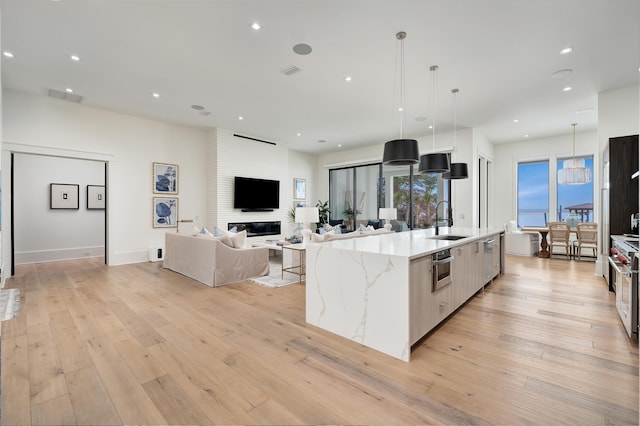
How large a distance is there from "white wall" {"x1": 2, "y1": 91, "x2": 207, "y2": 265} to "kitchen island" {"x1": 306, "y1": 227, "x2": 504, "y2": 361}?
5.27 metres

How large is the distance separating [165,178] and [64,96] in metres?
2.30

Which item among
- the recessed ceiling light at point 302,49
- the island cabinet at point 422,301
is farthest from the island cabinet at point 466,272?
the recessed ceiling light at point 302,49

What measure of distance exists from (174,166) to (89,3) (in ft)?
14.4

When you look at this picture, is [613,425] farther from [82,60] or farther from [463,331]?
[82,60]

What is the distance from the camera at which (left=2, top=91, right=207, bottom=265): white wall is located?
521 cm

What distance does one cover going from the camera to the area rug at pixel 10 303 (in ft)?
10.6

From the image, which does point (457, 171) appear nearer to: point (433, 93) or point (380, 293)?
point (433, 93)

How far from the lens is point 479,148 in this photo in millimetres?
7609

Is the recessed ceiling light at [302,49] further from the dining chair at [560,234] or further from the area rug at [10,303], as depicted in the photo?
the dining chair at [560,234]

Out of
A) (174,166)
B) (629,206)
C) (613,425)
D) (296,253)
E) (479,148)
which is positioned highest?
(479,148)

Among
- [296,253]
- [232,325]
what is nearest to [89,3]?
[232,325]

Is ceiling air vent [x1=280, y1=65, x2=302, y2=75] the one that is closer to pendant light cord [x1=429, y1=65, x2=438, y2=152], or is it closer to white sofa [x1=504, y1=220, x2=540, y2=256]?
pendant light cord [x1=429, y1=65, x2=438, y2=152]

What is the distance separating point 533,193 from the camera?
8531 millimetres

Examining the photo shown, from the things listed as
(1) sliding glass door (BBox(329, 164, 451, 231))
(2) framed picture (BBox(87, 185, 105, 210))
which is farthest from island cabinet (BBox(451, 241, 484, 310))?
(2) framed picture (BBox(87, 185, 105, 210))
